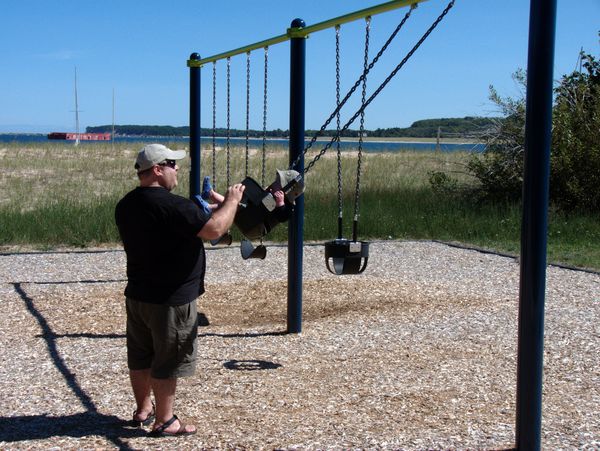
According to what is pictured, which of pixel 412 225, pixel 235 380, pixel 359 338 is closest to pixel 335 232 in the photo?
pixel 412 225

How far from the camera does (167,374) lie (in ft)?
13.4

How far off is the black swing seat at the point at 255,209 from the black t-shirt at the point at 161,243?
1.02 metres

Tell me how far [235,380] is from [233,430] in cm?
95

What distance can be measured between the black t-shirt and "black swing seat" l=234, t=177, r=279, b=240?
1019 millimetres

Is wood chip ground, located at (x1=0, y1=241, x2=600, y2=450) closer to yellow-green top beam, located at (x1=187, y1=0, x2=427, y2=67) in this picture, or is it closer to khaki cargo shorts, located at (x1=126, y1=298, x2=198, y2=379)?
khaki cargo shorts, located at (x1=126, y1=298, x2=198, y2=379)

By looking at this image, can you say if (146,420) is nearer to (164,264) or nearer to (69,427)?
(69,427)

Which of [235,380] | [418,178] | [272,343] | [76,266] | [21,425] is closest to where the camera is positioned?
[21,425]

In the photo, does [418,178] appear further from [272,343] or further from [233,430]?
[233,430]

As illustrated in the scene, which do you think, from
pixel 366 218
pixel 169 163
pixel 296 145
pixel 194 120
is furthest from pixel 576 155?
pixel 169 163

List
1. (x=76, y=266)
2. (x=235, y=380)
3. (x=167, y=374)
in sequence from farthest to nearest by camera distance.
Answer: (x=76, y=266) → (x=235, y=380) → (x=167, y=374)

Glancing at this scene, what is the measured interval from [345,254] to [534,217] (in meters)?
1.73

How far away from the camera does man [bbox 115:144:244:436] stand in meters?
3.94

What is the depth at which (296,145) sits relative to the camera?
645 centimetres

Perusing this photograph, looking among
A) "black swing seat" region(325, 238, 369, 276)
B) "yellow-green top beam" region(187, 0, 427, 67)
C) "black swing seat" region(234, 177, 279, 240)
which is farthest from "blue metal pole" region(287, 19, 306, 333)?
"black swing seat" region(234, 177, 279, 240)
